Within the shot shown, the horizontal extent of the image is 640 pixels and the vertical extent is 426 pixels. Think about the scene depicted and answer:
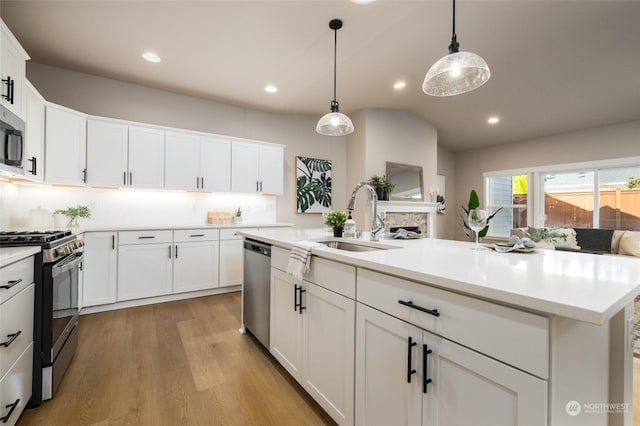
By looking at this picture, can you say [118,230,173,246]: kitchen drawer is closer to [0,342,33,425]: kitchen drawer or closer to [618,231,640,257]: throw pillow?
[0,342,33,425]: kitchen drawer

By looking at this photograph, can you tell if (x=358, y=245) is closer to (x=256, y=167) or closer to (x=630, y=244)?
(x=256, y=167)

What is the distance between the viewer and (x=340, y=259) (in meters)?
1.38

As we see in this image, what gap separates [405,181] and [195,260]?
155 inches

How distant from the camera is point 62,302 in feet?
6.05

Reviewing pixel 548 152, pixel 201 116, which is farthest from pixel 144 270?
pixel 548 152

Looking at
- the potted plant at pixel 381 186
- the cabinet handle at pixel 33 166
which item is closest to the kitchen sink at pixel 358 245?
the cabinet handle at pixel 33 166

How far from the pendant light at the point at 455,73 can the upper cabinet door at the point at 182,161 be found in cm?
311

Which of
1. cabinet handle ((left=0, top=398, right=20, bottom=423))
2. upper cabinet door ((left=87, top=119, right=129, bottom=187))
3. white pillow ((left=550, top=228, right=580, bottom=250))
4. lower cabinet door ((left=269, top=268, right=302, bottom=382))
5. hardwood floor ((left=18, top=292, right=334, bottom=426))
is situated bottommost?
hardwood floor ((left=18, top=292, right=334, bottom=426))

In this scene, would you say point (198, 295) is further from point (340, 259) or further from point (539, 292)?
point (539, 292)

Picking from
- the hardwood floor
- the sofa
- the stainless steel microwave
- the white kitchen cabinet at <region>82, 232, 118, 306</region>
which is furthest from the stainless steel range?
the sofa

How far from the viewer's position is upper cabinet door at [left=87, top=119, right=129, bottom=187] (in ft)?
10.5

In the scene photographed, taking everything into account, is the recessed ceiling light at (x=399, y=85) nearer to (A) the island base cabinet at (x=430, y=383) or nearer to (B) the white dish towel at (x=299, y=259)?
(B) the white dish towel at (x=299, y=259)

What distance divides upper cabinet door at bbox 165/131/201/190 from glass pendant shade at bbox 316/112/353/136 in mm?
2072

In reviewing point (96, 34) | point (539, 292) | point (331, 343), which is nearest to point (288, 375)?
point (331, 343)
